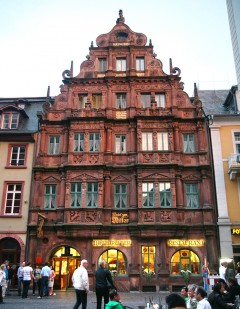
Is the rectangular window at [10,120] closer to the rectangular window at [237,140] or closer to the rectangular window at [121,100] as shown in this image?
the rectangular window at [121,100]

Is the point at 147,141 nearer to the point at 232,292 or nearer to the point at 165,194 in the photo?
the point at 165,194

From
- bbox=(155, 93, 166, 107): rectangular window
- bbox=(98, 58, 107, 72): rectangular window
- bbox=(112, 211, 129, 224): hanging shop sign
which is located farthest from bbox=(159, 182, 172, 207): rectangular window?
bbox=(98, 58, 107, 72): rectangular window

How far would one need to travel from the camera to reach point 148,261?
953 inches

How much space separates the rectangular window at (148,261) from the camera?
78.3 ft

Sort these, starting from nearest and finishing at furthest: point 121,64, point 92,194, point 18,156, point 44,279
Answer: point 44,279 < point 92,194 < point 18,156 < point 121,64

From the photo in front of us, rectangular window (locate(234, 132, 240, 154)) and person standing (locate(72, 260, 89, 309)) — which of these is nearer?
person standing (locate(72, 260, 89, 309))

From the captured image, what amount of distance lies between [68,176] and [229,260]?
12694 mm

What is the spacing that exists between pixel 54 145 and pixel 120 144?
5.26 m

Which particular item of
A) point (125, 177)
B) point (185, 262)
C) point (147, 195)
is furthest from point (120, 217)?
point (185, 262)

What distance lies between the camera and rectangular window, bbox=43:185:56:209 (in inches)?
1023

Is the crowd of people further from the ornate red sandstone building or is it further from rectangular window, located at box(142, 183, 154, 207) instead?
rectangular window, located at box(142, 183, 154, 207)

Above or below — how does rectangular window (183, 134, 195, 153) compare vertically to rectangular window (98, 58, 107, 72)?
below

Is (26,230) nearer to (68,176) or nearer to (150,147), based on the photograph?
(68,176)

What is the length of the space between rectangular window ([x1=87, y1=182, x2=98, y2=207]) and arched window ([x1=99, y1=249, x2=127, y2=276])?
3518mm
